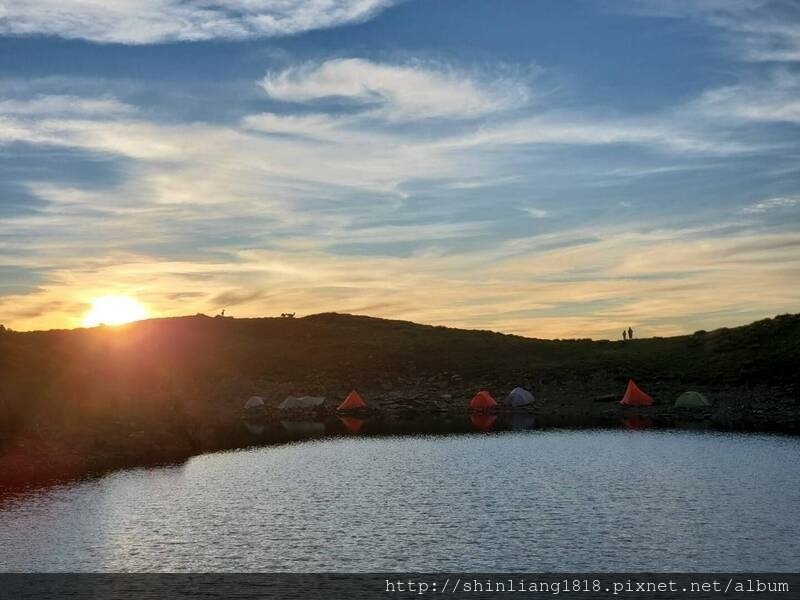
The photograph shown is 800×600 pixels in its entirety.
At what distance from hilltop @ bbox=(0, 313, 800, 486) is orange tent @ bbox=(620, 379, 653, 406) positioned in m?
2.01

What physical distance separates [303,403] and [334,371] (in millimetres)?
21237

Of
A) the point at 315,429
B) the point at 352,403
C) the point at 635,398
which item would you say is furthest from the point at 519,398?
the point at 315,429

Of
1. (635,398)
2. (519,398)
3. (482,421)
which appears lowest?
(482,421)

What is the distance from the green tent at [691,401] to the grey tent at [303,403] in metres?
46.1

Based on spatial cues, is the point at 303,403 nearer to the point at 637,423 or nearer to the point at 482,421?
the point at 482,421

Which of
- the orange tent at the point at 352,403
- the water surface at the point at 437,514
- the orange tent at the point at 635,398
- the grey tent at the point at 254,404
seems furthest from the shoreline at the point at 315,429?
the water surface at the point at 437,514

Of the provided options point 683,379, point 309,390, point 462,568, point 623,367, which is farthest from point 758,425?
point 309,390

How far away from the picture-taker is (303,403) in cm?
11044

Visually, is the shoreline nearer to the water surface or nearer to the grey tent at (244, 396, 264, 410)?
the grey tent at (244, 396, 264, 410)

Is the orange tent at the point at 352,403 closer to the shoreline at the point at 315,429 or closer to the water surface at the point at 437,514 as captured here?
the shoreline at the point at 315,429

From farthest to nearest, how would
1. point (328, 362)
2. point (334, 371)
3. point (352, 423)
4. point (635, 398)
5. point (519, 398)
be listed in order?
point (328, 362), point (334, 371), point (519, 398), point (635, 398), point (352, 423)

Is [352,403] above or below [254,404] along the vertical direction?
below

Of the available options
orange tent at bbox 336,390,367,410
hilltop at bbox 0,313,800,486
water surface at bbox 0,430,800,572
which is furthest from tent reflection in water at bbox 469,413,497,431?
water surface at bbox 0,430,800,572

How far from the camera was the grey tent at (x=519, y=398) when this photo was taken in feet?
340
